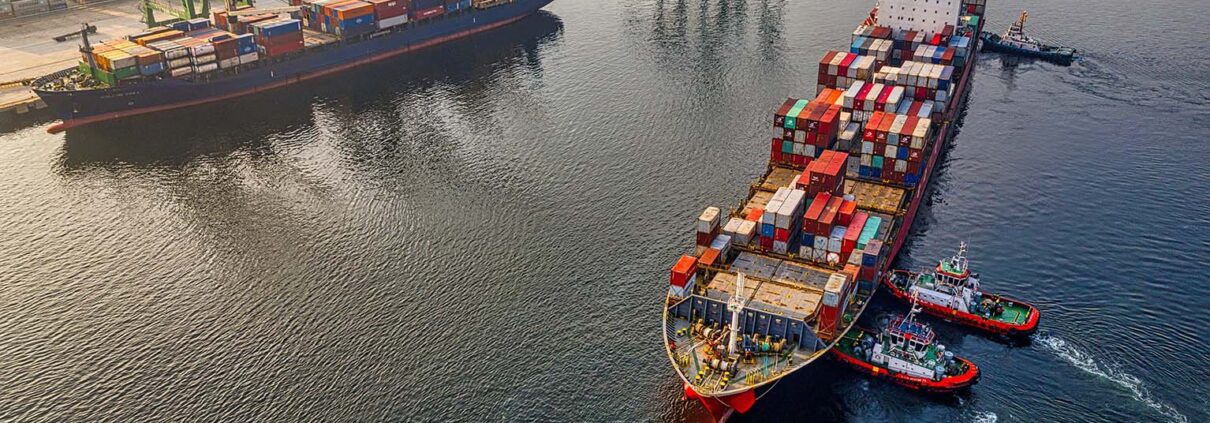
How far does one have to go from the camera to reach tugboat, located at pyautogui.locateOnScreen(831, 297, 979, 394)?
3184 inches

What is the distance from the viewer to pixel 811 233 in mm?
89375

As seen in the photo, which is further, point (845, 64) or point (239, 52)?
point (239, 52)

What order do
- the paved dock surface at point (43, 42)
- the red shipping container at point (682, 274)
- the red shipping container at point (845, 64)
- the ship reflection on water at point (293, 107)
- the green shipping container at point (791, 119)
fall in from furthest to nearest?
the paved dock surface at point (43, 42)
the ship reflection on water at point (293, 107)
the red shipping container at point (845, 64)
the green shipping container at point (791, 119)
the red shipping container at point (682, 274)

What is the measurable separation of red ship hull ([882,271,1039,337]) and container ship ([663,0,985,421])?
197 inches

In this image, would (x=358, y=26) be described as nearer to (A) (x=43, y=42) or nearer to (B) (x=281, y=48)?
(B) (x=281, y=48)

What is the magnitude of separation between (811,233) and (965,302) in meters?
16.6

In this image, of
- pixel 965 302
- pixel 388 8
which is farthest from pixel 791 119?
pixel 388 8

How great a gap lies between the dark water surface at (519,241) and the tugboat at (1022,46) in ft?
11.5

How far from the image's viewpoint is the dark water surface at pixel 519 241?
271 feet

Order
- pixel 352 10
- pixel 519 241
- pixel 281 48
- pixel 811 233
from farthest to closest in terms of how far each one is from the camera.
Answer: pixel 352 10 < pixel 281 48 < pixel 519 241 < pixel 811 233

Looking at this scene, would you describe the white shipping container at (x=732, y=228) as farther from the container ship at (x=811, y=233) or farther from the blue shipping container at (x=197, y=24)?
the blue shipping container at (x=197, y=24)

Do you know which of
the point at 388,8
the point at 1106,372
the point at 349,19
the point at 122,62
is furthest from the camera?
the point at 388,8

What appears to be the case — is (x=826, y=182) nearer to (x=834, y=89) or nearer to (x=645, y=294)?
(x=645, y=294)

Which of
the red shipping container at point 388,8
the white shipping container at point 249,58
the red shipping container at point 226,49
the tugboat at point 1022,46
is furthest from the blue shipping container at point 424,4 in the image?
the tugboat at point 1022,46
